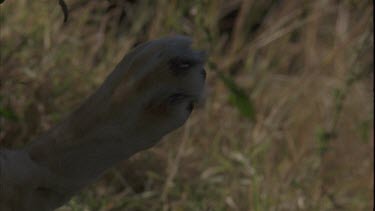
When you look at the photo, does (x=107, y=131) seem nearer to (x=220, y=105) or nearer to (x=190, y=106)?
(x=190, y=106)

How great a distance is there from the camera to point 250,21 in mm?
3861

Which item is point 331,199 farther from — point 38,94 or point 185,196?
point 38,94

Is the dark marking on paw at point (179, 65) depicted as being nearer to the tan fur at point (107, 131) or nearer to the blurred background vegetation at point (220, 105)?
the tan fur at point (107, 131)

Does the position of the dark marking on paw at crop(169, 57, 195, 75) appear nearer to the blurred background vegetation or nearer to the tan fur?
the tan fur

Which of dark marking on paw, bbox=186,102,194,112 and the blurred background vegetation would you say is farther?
the blurred background vegetation

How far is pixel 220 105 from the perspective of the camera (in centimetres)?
318

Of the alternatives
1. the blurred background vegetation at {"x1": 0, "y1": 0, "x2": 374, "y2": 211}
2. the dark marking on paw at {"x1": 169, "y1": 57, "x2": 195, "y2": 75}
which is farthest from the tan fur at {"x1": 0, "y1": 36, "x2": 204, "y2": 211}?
the blurred background vegetation at {"x1": 0, "y1": 0, "x2": 374, "y2": 211}

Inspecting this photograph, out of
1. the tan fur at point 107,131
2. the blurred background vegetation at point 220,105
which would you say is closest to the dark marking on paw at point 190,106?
the tan fur at point 107,131

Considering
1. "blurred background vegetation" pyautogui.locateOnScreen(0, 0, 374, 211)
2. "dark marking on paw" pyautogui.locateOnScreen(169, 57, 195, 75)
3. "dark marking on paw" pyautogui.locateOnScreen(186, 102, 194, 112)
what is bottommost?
"blurred background vegetation" pyautogui.locateOnScreen(0, 0, 374, 211)

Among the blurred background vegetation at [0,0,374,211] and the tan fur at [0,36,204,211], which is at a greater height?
the tan fur at [0,36,204,211]

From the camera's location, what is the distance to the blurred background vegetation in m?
2.47

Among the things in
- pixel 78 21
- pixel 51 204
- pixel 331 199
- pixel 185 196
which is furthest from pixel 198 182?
pixel 51 204

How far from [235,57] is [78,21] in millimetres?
557

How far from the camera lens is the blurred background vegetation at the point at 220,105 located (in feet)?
8.10
